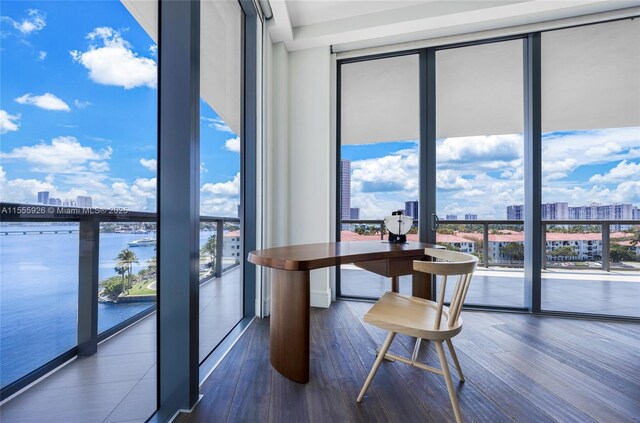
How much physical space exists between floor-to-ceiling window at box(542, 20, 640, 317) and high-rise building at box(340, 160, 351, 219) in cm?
204

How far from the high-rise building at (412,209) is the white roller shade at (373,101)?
2.50ft

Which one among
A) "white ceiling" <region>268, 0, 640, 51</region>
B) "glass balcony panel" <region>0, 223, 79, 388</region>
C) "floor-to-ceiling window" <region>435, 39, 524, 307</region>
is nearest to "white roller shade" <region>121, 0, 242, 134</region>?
"white ceiling" <region>268, 0, 640, 51</region>

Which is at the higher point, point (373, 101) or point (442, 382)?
point (373, 101)

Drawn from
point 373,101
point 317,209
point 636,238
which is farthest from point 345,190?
point 636,238

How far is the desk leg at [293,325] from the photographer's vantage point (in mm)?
1683

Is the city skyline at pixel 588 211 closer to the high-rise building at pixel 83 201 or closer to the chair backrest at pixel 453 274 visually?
the chair backrest at pixel 453 274

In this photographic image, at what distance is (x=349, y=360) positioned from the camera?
1.95 metres

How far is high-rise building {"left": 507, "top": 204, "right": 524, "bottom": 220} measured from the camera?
10.2 ft

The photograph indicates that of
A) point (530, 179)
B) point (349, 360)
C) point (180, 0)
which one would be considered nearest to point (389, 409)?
point (349, 360)

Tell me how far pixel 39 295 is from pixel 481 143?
374 cm

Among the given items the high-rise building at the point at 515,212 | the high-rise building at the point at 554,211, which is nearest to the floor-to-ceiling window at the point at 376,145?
the high-rise building at the point at 515,212

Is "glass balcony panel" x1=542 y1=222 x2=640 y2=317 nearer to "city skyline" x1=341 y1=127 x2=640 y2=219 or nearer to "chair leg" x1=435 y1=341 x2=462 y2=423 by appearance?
"city skyline" x1=341 y1=127 x2=640 y2=219

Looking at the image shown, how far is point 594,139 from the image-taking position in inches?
119

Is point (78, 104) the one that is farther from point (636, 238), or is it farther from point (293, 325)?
point (636, 238)
